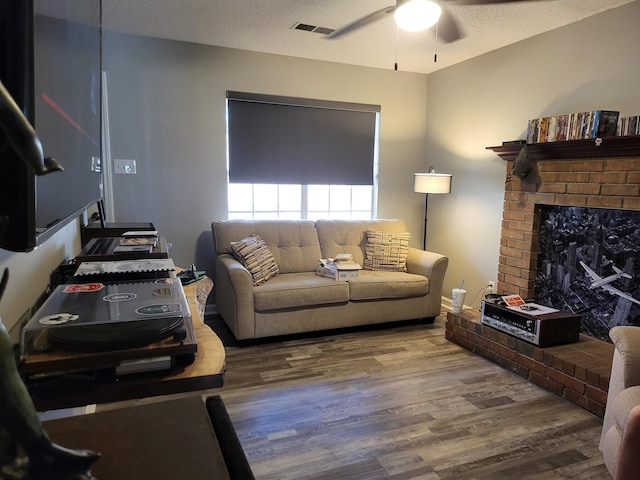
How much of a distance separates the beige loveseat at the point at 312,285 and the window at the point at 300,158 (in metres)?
0.41

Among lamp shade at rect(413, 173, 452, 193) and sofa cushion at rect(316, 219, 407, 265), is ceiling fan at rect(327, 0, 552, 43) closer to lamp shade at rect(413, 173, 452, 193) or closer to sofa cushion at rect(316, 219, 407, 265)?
lamp shade at rect(413, 173, 452, 193)

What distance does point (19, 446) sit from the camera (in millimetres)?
389

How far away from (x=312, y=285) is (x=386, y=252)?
950 mm

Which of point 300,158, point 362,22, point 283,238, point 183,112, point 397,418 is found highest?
point 362,22

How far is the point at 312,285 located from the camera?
134 inches

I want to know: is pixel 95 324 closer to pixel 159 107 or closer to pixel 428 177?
pixel 159 107

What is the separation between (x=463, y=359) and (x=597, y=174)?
1573 millimetres

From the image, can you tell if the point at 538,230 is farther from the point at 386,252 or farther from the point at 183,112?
the point at 183,112

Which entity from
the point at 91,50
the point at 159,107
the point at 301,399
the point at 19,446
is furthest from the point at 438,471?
the point at 159,107

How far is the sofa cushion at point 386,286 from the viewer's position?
357cm

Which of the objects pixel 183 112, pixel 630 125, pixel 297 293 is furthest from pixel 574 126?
pixel 183 112

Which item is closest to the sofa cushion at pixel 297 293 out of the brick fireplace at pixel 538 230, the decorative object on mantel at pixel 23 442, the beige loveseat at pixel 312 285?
the beige loveseat at pixel 312 285

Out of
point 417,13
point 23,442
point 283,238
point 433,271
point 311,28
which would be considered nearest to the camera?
point 23,442

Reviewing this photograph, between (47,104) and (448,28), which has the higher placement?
(448,28)
